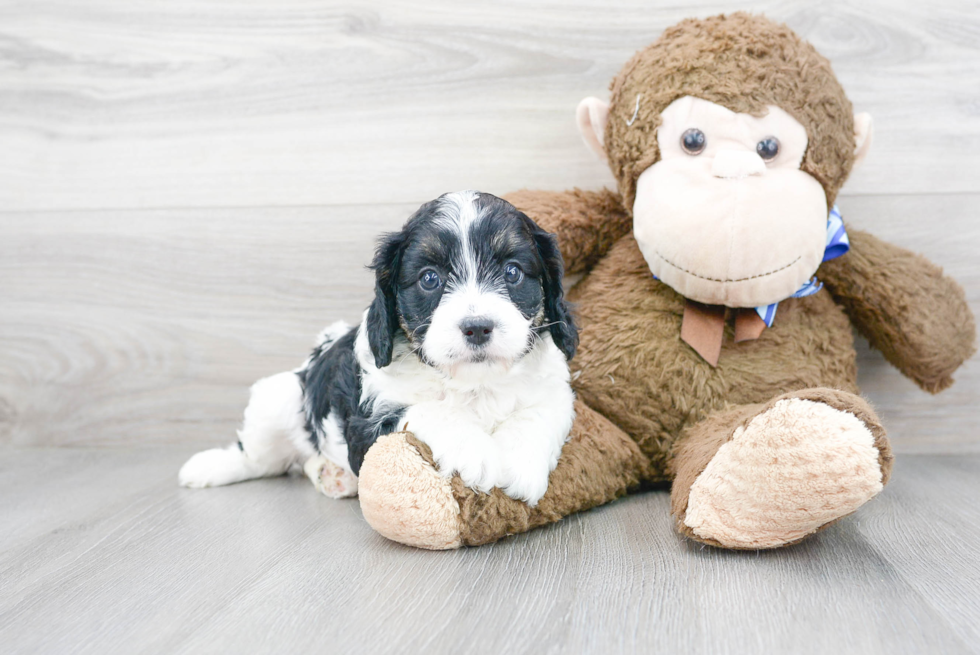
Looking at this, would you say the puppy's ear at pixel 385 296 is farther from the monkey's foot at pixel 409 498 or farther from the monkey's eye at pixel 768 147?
the monkey's eye at pixel 768 147

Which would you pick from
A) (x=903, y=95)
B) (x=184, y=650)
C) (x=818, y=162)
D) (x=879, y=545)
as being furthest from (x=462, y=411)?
(x=903, y=95)

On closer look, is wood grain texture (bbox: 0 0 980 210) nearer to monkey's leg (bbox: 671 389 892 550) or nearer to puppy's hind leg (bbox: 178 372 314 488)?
puppy's hind leg (bbox: 178 372 314 488)

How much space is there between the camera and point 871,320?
2180 millimetres

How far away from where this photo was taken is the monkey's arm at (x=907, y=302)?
208 centimetres

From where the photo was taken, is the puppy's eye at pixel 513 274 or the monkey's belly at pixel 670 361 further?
the monkey's belly at pixel 670 361

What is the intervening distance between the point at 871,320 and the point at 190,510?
2001mm

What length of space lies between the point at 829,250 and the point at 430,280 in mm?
1139

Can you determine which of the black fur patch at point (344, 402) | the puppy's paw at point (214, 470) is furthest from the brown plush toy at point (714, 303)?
the puppy's paw at point (214, 470)

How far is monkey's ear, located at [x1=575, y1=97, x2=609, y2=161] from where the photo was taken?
2.09 meters

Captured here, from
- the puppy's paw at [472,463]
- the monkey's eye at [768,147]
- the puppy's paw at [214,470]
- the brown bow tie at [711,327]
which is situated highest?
the monkey's eye at [768,147]

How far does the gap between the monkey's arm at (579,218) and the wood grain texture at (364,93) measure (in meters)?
0.27

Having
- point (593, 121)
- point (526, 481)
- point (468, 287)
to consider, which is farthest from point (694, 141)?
point (526, 481)

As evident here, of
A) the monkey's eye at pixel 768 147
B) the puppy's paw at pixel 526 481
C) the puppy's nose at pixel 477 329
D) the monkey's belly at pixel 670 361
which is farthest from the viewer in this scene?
the monkey's belly at pixel 670 361

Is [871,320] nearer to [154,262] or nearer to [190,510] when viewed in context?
[190,510]
